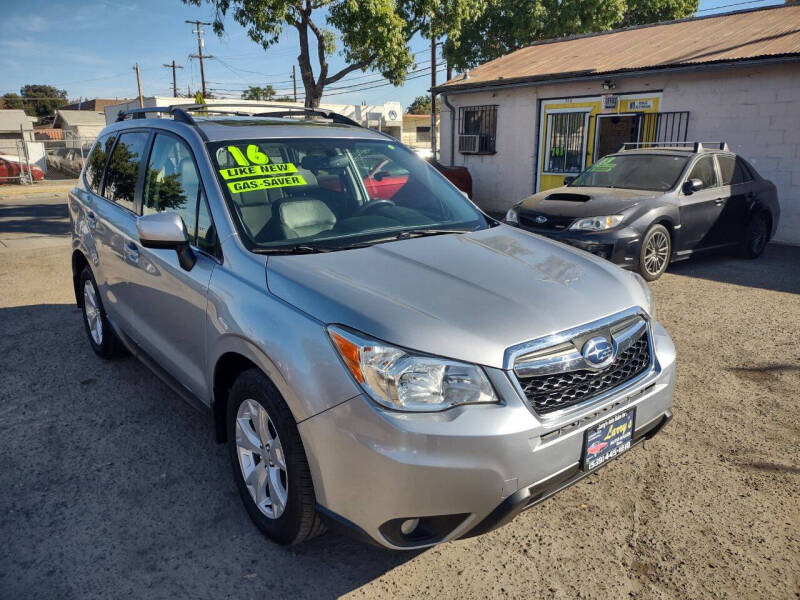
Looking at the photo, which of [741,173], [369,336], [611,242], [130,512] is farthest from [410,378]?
[741,173]

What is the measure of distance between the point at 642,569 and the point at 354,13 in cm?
1266

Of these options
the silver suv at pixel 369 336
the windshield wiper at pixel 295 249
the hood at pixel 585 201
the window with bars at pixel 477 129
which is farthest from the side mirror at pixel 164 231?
the window with bars at pixel 477 129

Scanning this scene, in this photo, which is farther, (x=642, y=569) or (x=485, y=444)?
(x=642, y=569)

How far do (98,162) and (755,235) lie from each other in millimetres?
8563

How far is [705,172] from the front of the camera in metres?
8.30

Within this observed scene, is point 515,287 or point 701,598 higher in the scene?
point 515,287

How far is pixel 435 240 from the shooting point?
3.16m

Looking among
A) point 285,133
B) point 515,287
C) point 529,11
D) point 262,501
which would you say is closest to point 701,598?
point 515,287

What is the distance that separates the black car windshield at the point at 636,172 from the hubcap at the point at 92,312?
6426 millimetres

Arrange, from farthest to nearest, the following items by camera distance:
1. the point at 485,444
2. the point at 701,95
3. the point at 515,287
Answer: the point at 701,95 → the point at 515,287 → the point at 485,444

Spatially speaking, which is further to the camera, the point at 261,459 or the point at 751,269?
the point at 751,269

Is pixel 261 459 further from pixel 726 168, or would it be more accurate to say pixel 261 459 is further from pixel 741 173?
pixel 741 173

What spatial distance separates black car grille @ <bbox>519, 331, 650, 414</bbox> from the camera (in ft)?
7.43

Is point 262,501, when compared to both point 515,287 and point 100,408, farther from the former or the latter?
point 100,408
